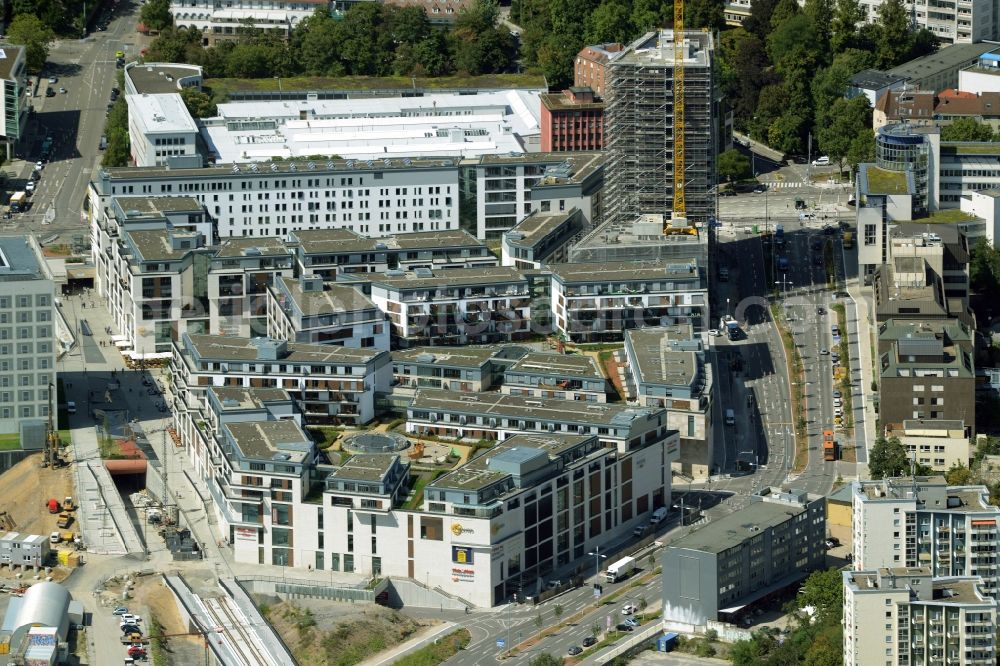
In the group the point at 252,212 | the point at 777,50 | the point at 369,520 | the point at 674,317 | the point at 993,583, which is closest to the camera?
the point at 993,583

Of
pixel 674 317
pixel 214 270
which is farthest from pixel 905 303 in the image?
Result: pixel 214 270

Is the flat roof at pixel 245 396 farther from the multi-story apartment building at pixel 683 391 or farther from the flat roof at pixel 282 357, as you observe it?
the multi-story apartment building at pixel 683 391

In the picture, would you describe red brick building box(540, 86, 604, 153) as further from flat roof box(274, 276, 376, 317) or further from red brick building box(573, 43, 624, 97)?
flat roof box(274, 276, 376, 317)

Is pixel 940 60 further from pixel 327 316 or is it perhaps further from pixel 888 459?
pixel 327 316

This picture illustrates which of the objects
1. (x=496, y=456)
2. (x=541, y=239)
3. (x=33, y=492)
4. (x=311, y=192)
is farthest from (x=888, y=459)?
(x=311, y=192)

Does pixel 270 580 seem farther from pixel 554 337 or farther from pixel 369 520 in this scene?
pixel 554 337

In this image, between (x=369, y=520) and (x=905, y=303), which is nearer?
(x=369, y=520)

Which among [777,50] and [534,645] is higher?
[777,50]
